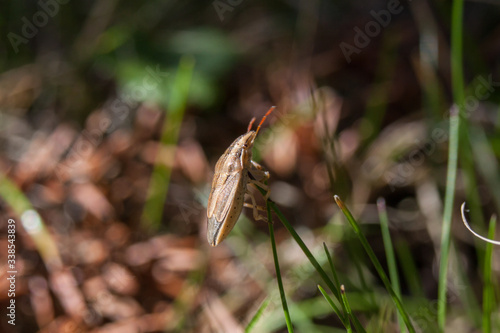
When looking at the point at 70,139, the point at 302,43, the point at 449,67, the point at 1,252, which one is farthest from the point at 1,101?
the point at 449,67

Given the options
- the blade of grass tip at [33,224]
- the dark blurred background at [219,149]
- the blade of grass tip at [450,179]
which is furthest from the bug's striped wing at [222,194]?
the blade of grass tip at [33,224]

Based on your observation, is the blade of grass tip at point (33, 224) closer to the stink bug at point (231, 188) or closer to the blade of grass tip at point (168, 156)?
the blade of grass tip at point (168, 156)

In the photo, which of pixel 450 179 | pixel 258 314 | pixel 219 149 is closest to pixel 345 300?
pixel 258 314

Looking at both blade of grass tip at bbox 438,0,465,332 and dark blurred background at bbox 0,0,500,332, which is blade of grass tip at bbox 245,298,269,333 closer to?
dark blurred background at bbox 0,0,500,332

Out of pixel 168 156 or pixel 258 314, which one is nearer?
pixel 258 314

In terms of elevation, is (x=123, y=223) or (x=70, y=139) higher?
(x=70, y=139)

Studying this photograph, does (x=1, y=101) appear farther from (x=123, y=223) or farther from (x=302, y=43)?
(x=302, y=43)

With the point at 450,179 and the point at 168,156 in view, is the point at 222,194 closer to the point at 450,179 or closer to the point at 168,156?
the point at 450,179
